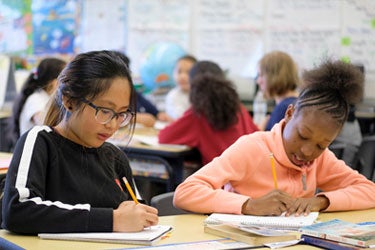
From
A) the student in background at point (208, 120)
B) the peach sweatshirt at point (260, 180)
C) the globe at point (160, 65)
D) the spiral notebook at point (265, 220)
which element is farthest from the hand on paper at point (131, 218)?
the globe at point (160, 65)

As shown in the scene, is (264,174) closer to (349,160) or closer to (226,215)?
(226,215)

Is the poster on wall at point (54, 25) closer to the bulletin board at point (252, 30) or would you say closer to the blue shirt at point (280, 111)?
the bulletin board at point (252, 30)

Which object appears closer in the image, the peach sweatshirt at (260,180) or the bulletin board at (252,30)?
the peach sweatshirt at (260,180)

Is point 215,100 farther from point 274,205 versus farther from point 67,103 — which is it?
point 67,103

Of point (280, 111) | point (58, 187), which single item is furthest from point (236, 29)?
point (58, 187)

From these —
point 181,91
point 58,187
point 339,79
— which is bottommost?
point 181,91

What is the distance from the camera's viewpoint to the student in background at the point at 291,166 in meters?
2.03

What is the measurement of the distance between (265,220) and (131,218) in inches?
16.3

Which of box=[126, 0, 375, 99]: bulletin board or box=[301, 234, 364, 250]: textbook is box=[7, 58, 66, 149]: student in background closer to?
box=[126, 0, 375, 99]: bulletin board

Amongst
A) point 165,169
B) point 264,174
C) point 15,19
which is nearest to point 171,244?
point 264,174

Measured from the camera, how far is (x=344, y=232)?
1.71m

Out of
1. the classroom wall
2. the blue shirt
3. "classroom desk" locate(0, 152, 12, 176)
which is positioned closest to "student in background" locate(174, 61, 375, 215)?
"classroom desk" locate(0, 152, 12, 176)

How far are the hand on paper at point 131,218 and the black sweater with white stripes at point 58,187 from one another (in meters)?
0.02

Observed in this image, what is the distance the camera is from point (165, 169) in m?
3.81
